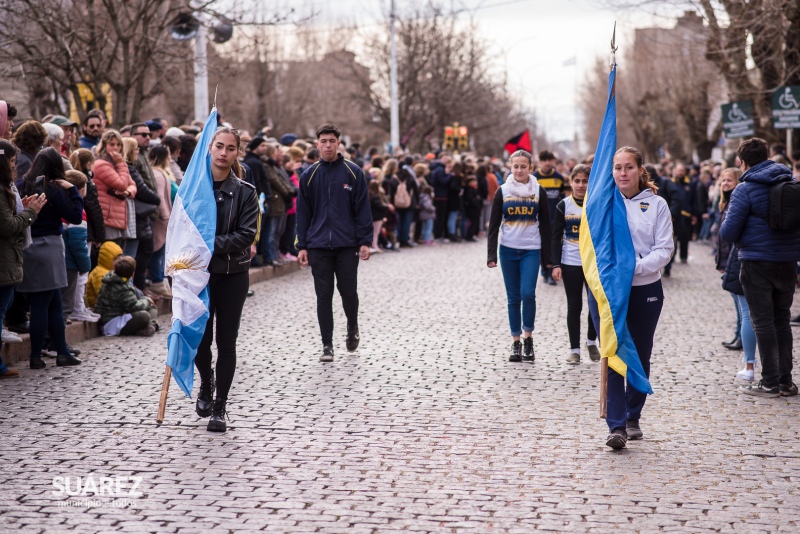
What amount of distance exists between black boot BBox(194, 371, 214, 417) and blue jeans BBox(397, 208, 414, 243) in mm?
17370

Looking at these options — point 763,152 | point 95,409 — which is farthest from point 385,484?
point 763,152

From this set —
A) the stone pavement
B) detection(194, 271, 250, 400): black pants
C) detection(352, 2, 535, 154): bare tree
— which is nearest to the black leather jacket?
detection(194, 271, 250, 400): black pants

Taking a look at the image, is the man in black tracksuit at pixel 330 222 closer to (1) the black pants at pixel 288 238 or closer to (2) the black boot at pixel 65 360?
(2) the black boot at pixel 65 360

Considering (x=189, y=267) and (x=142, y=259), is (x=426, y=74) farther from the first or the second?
(x=189, y=267)

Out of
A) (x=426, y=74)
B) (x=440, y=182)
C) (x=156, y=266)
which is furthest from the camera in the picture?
(x=426, y=74)

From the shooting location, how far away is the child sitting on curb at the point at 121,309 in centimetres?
1148

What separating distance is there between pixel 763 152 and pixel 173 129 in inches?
334

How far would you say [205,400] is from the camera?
7668 millimetres

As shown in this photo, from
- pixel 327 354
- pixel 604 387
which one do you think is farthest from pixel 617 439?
pixel 327 354

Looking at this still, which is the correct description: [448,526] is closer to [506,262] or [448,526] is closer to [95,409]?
[95,409]

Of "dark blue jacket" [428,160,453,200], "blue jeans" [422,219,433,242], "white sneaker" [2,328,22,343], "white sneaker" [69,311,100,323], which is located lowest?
"blue jeans" [422,219,433,242]

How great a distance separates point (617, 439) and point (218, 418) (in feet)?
8.37

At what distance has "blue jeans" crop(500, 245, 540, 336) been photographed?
10367 mm

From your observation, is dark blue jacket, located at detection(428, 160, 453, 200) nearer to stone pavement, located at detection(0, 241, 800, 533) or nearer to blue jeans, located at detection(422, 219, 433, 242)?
blue jeans, located at detection(422, 219, 433, 242)
